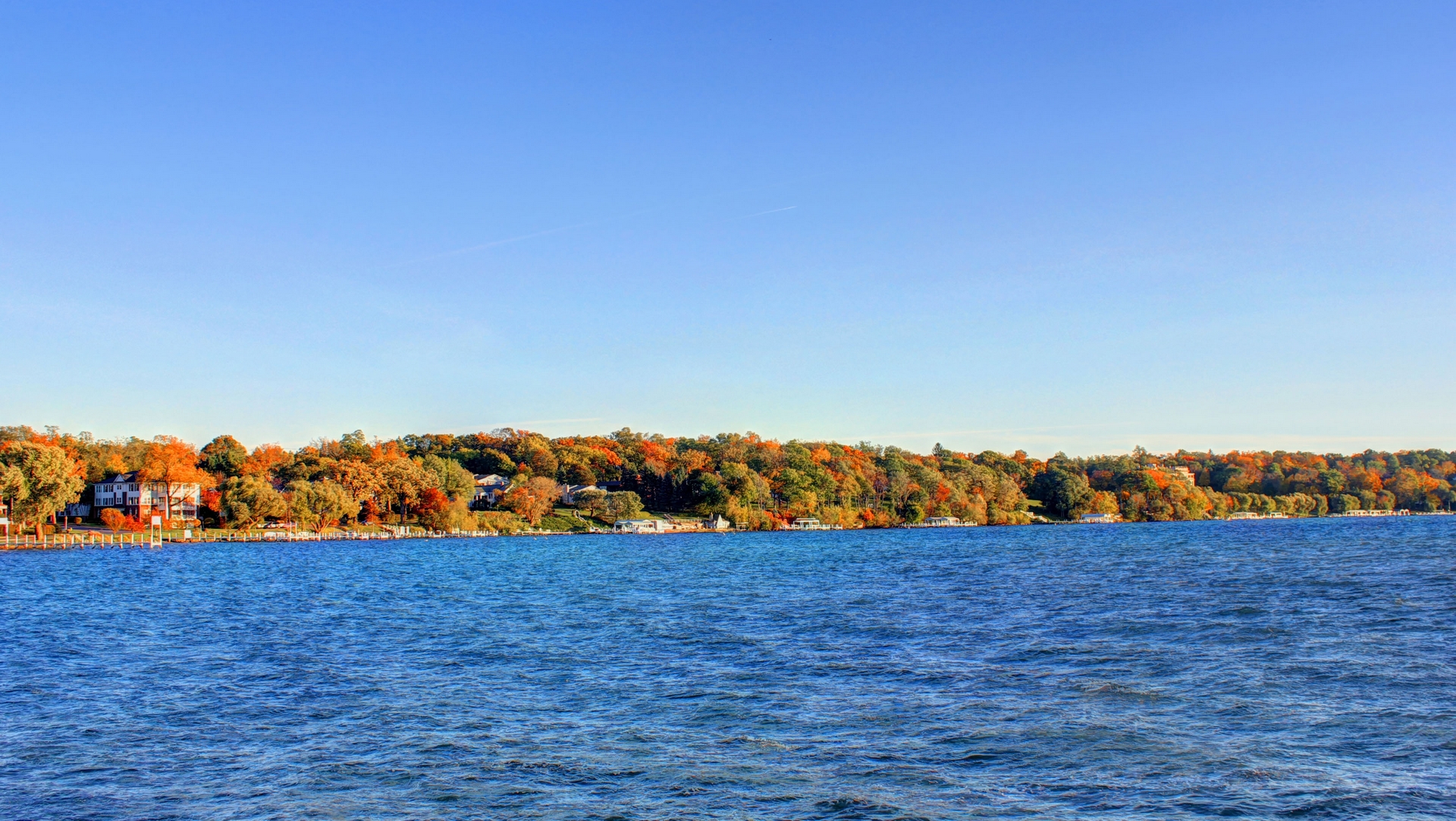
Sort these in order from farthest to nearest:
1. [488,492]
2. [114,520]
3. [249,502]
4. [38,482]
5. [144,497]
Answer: [488,492] → [144,497] → [249,502] → [114,520] → [38,482]

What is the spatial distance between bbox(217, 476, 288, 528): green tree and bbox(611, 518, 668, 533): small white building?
59.6 m

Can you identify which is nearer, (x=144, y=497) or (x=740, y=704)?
(x=740, y=704)

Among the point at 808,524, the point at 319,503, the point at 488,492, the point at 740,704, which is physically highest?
the point at 488,492

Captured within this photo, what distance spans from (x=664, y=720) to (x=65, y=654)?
21.6 meters

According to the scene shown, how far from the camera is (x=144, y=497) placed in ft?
488

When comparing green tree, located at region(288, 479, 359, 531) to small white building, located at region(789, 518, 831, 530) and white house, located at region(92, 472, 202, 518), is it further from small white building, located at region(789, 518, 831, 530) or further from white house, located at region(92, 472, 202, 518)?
small white building, located at region(789, 518, 831, 530)

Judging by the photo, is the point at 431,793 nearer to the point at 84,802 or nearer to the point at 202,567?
the point at 84,802

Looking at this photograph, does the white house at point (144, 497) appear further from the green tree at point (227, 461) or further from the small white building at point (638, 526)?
the small white building at point (638, 526)

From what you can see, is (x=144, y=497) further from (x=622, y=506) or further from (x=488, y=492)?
(x=622, y=506)

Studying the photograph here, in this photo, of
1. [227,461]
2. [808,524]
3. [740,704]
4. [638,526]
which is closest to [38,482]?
[227,461]

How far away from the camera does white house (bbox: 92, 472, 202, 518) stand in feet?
479

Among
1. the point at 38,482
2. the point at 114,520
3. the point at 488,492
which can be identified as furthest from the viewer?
the point at 488,492

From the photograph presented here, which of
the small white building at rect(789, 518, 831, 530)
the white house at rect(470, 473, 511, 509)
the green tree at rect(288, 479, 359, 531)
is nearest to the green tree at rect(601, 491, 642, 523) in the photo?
the white house at rect(470, 473, 511, 509)

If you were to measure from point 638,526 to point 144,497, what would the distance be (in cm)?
7934
